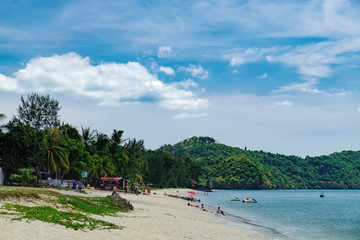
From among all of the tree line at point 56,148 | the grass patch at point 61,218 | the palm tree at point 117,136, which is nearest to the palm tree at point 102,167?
the tree line at point 56,148

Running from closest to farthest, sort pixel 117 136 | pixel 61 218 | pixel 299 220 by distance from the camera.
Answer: pixel 61 218 < pixel 299 220 < pixel 117 136

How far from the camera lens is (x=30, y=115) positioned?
209 ft

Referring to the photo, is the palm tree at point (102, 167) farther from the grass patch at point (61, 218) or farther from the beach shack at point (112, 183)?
the grass patch at point (61, 218)

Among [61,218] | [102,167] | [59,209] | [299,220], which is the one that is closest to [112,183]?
[102,167]

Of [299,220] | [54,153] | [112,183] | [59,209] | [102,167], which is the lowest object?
[299,220]

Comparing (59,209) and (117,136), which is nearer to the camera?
(59,209)

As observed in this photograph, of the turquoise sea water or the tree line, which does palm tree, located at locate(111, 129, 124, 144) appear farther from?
the turquoise sea water

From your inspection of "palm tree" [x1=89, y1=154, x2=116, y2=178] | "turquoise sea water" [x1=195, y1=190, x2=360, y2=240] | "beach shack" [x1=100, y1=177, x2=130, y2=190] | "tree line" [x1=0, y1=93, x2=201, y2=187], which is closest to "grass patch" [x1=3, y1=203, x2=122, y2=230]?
"turquoise sea water" [x1=195, y1=190, x2=360, y2=240]

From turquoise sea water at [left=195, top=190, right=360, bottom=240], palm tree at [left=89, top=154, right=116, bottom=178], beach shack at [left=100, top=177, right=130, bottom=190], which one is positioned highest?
palm tree at [left=89, top=154, right=116, bottom=178]

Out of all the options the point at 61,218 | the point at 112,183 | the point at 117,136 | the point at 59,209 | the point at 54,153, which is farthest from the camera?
the point at 117,136

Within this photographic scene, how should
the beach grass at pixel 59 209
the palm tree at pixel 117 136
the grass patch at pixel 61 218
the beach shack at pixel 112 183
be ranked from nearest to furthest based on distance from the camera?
the grass patch at pixel 61 218 < the beach grass at pixel 59 209 < the beach shack at pixel 112 183 < the palm tree at pixel 117 136

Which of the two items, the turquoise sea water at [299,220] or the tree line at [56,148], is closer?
the turquoise sea water at [299,220]

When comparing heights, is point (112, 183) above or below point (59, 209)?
below

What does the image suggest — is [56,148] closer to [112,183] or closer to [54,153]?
[54,153]
